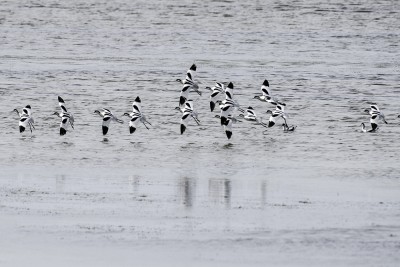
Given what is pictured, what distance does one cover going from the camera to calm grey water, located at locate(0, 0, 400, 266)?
22.3 metres

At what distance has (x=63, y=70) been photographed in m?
37.8

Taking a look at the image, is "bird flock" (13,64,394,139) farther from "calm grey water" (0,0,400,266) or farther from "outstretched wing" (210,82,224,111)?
"outstretched wing" (210,82,224,111)

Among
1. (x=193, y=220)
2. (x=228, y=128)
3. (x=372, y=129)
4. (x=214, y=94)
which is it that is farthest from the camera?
(x=214, y=94)

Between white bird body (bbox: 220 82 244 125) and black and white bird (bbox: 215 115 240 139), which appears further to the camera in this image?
white bird body (bbox: 220 82 244 125)

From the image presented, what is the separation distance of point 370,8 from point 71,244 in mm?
47724

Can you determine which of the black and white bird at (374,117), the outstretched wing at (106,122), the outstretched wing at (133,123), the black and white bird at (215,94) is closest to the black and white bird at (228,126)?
the outstretched wing at (133,123)

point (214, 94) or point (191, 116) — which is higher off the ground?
point (214, 94)

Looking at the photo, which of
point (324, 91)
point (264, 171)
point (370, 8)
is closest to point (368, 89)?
point (324, 91)

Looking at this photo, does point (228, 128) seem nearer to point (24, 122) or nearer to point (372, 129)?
point (372, 129)

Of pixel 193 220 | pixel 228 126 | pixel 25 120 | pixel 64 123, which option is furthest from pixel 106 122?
pixel 193 220

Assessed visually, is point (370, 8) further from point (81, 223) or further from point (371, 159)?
point (81, 223)

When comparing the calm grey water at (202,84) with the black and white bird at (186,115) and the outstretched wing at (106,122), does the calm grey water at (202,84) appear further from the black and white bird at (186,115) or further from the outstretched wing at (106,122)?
the black and white bird at (186,115)

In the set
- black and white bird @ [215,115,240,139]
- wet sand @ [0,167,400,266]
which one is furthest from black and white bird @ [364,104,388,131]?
wet sand @ [0,167,400,266]

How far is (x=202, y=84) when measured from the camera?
3544 cm
